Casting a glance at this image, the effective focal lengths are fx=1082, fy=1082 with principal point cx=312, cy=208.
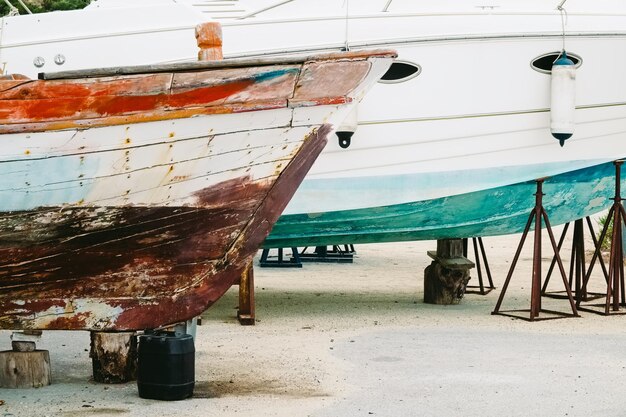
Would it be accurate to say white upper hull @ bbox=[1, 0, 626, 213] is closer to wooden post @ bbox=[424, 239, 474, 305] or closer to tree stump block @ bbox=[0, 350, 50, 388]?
wooden post @ bbox=[424, 239, 474, 305]

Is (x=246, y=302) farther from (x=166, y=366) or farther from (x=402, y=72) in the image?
(x=166, y=366)

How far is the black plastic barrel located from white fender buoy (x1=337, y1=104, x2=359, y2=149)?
3601mm

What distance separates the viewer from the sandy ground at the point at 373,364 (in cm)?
700

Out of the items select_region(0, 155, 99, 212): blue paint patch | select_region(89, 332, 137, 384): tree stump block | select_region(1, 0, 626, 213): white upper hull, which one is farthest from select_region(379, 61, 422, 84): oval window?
select_region(0, 155, 99, 212): blue paint patch

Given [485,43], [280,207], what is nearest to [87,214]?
[280,207]

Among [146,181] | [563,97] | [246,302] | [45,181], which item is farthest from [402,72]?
[45,181]

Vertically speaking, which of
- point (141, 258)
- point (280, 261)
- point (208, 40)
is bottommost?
point (280, 261)

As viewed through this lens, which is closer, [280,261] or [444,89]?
[444,89]

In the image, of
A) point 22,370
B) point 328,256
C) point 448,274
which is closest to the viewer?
point 22,370

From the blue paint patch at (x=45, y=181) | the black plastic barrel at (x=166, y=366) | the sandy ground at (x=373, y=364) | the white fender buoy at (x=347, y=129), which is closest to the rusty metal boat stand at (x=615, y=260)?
the sandy ground at (x=373, y=364)

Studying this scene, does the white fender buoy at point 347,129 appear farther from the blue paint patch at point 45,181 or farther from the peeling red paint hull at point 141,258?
the blue paint patch at point 45,181

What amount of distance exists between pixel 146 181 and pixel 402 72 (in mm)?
4255

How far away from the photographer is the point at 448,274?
1161 cm

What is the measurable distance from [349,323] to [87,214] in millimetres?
4058
